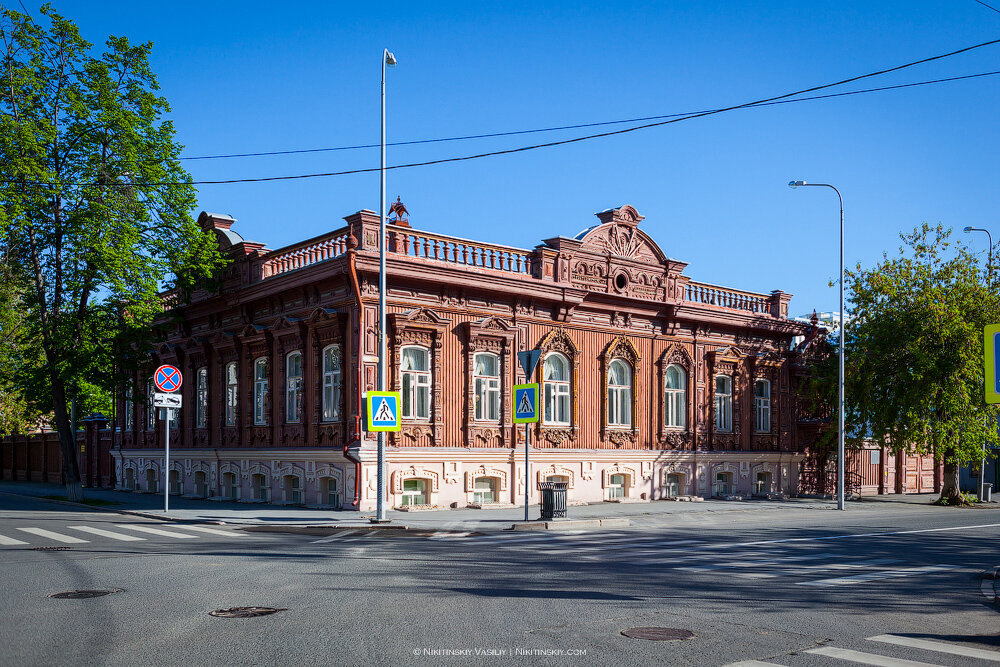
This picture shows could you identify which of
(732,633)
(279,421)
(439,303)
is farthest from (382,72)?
(732,633)

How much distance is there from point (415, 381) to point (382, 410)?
15.8 feet

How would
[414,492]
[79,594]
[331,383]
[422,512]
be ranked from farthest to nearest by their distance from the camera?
[331,383] → [414,492] → [422,512] → [79,594]

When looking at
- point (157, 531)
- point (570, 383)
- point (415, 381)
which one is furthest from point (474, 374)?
point (157, 531)

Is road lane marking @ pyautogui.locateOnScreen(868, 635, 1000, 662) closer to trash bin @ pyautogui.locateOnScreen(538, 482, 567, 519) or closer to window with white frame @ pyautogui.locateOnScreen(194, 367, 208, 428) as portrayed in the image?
trash bin @ pyautogui.locateOnScreen(538, 482, 567, 519)

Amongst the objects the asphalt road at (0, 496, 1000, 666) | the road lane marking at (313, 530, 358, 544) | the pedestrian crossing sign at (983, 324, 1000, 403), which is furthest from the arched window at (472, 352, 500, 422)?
the pedestrian crossing sign at (983, 324, 1000, 403)

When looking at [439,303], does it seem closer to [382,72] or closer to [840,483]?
[382,72]

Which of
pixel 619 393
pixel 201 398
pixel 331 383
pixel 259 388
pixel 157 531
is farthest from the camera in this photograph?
pixel 201 398

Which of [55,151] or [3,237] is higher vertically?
[55,151]

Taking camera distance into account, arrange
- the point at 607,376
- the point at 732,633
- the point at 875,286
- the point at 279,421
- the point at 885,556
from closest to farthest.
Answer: the point at 732,633
the point at 885,556
the point at 279,421
the point at 607,376
the point at 875,286

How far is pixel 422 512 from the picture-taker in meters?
24.5

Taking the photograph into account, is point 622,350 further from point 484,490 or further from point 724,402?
point 484,490

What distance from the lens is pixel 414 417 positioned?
25.7 m

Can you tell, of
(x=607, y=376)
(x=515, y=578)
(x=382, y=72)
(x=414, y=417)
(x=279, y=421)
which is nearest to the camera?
(x=515, y=578)

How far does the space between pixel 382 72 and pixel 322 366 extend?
8.51 m
